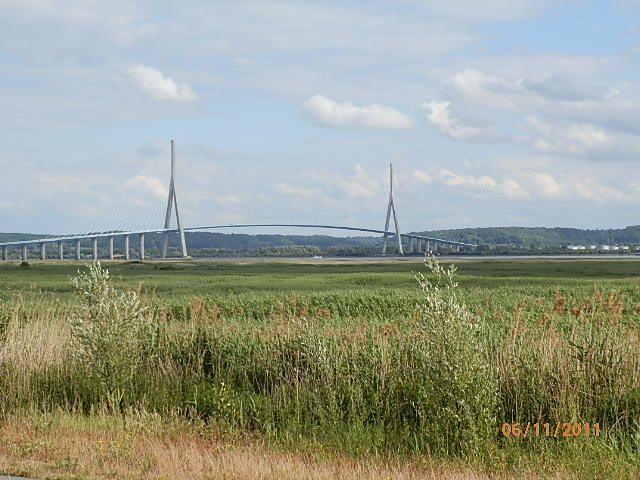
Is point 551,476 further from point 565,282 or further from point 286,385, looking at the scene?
point 565,282

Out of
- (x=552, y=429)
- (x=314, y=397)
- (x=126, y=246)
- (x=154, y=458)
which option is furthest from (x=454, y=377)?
(x=126, y=246)

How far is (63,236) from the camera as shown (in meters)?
154

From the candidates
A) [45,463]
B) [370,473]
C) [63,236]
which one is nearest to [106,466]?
[45,463]

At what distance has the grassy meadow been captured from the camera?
11148 millimetres

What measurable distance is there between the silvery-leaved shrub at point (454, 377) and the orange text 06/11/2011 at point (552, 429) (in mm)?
274

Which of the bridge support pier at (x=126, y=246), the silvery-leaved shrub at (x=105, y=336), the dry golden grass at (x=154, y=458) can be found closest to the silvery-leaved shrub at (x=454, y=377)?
the dry golden grass at (x=154, y=458)

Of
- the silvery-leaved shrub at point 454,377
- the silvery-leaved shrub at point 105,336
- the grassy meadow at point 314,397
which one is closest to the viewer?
the grassy meadow at point 314,397

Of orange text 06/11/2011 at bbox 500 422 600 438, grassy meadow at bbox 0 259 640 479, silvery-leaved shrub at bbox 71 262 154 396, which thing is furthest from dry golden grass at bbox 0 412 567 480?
silvery-leaved shrub at bbox 71 262 154 396

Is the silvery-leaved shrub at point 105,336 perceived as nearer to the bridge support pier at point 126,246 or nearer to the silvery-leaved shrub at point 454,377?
the silvery-leaved shrub at point 454,377

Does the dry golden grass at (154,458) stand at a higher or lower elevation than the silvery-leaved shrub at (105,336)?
lower

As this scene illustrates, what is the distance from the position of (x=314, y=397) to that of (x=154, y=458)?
392 cm

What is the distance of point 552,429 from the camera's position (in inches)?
515

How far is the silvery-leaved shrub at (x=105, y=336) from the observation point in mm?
15602

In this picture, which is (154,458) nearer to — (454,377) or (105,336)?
(454,377)
